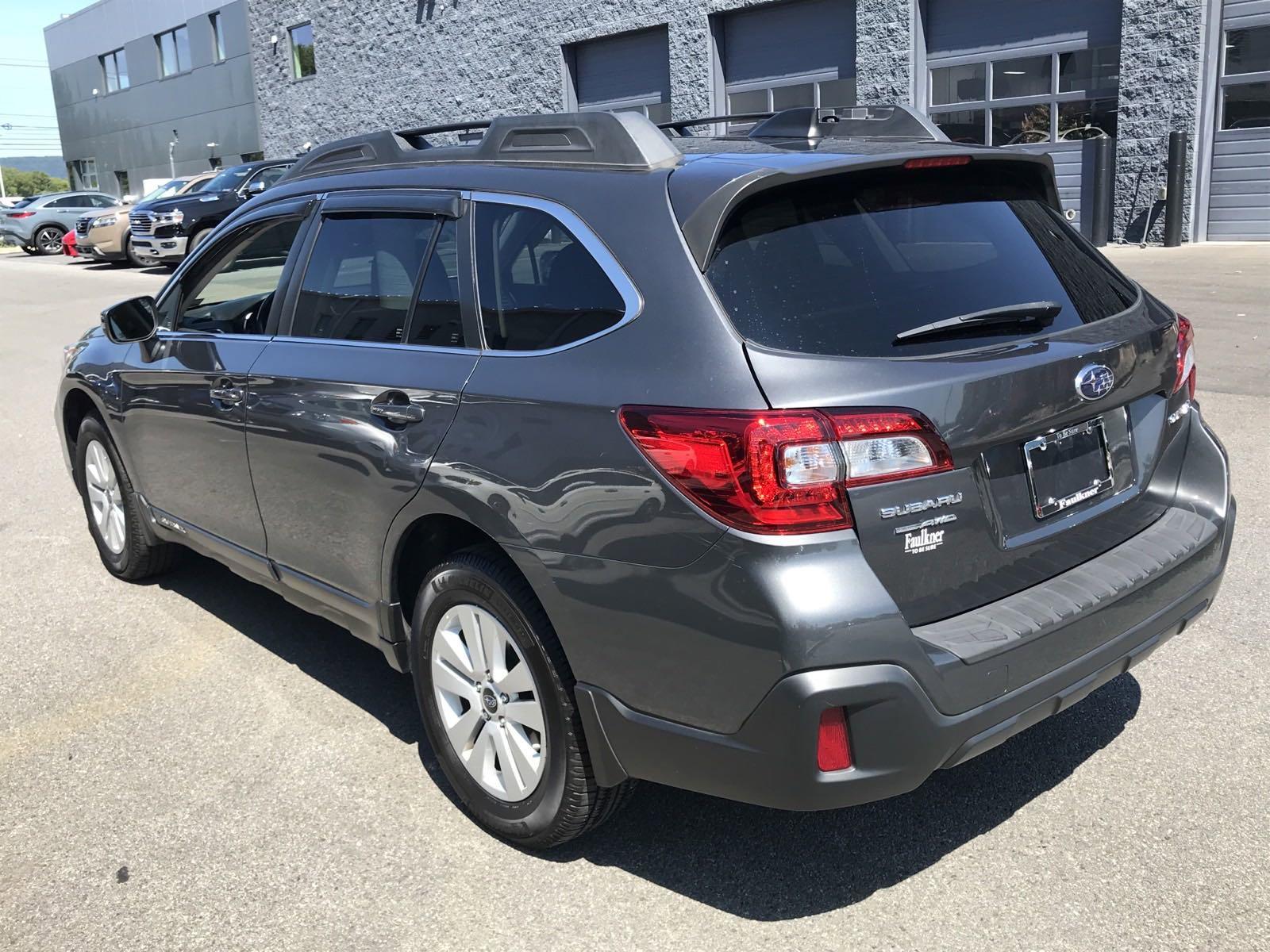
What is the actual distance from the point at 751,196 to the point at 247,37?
128 ft

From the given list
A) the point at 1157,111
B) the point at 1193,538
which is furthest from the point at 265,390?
the point at 1157,111

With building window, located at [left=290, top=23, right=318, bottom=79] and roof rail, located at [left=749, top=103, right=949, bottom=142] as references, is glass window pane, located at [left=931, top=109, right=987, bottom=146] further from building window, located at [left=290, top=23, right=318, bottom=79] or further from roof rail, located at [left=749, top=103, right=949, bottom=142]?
building window, located at [left=290, top=23, right=318, bottom=79]

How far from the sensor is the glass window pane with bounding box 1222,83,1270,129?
52.9ft

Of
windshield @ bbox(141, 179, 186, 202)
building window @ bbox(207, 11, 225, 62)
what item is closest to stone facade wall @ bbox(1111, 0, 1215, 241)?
windshield @ bbox(141, 179, 186, 202)

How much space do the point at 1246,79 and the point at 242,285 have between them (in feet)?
52.1

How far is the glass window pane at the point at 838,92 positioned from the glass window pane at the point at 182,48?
2927cm

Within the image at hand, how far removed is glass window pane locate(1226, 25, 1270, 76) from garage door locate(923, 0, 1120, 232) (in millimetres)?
1449

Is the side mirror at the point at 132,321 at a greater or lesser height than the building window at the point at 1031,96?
lesser

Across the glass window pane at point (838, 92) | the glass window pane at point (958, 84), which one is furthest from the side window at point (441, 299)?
the glass window pane at point (838, 92)

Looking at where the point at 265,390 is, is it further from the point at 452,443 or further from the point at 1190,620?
the point at 1190,620

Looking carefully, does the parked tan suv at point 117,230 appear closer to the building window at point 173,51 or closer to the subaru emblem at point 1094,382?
the building window at point 173,51

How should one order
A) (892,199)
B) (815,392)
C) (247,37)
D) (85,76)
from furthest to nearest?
(85,76), (247,37), (892,199), (815,392)

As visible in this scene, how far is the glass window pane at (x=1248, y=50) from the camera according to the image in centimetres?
1583

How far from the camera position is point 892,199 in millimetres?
3006
